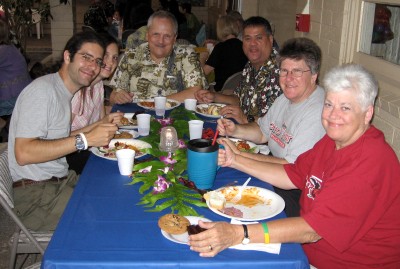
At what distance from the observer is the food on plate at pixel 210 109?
3.20 metres

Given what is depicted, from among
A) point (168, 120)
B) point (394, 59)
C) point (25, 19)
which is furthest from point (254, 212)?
point (25, 19)

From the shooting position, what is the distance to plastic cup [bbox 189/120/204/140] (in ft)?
8.07

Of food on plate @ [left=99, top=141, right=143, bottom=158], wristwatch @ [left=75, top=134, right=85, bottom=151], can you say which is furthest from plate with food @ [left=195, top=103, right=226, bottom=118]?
wristwatch @ [left=75, top=134, right=85, bottom=151]

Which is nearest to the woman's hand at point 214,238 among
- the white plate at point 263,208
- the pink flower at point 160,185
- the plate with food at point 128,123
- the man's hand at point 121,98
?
the white plate at point 263,208

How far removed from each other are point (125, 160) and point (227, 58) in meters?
3.33

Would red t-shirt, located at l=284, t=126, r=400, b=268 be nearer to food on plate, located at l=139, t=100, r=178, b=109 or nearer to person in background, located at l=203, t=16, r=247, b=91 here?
food on plate, located at l=139, t=100, r=178, b=109

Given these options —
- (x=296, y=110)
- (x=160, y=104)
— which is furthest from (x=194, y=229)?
(x=160, y=104)

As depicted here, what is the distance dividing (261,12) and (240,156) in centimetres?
505

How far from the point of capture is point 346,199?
1541mm

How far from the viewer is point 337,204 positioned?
5.06 feet

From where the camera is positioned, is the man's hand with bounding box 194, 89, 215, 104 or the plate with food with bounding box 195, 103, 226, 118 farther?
the man's hand with bounding box 194, 89, 215, 104

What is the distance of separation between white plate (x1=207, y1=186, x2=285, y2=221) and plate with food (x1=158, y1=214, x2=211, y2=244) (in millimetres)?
179

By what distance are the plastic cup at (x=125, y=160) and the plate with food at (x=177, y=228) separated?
0.51 m

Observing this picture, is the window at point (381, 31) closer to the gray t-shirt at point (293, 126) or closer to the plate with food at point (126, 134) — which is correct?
the gray t-shirt at point (293, 126)
